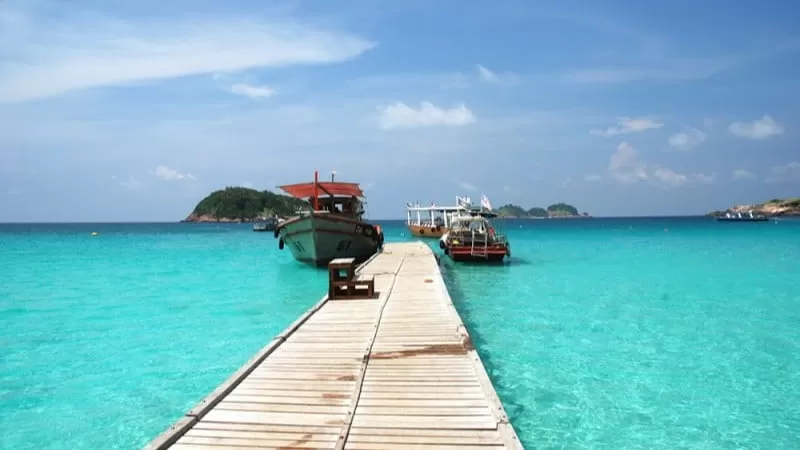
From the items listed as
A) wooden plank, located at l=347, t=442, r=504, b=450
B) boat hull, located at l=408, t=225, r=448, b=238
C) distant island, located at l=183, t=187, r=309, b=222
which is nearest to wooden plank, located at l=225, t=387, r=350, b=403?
wooden plank, located at l=347, t=442, r=504, b=450

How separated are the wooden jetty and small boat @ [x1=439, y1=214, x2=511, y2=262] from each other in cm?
1918

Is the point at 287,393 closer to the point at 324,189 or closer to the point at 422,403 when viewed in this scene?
the point at 422,403

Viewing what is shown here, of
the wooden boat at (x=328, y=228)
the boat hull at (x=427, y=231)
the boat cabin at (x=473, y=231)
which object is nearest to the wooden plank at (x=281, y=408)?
the wooden boat at (x=328, y=228)

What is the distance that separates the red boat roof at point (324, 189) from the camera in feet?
93.8

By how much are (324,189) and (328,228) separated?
321 cm

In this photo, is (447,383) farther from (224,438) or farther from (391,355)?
(224,438)

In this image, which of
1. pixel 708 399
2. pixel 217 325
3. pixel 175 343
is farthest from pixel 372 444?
pixel 217 325

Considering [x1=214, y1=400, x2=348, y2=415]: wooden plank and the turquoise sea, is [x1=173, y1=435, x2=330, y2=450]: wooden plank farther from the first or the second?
the turquoise sea

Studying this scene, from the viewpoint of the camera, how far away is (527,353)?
11.2 m

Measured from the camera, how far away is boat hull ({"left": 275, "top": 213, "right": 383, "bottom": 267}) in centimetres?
2642

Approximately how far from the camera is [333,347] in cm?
822

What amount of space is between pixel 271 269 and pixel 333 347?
2349 cm

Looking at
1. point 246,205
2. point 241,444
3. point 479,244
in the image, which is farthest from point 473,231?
point 246,205

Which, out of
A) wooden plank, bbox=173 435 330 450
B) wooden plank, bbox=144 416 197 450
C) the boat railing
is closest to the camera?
wooden plank, bbox=144 416 197 450
